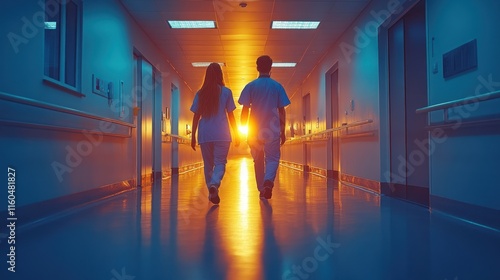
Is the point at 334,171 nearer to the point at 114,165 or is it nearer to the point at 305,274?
the point at 114,165

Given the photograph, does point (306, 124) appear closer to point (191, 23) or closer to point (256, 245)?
point (191, 23)

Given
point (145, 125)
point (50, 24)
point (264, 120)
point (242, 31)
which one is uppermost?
point (242, 31)

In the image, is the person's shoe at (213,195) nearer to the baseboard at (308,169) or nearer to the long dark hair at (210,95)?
the long dark hair at (210,95)

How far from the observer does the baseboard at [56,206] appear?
119 inches

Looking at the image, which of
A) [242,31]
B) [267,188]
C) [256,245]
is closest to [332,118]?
[242,31]

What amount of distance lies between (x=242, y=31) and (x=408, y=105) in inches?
130

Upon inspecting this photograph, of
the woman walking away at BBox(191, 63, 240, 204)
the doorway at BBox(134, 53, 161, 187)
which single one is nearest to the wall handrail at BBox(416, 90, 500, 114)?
the woman walking away at BBox(191, 63, 240, 204)

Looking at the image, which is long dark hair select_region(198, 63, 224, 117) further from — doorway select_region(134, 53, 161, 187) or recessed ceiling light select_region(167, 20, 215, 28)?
recessed ceiling light select_region(167, 20, 215, 28)

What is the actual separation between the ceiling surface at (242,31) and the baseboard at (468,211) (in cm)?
340

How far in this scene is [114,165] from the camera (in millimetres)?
5387

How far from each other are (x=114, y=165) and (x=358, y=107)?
4010 mm

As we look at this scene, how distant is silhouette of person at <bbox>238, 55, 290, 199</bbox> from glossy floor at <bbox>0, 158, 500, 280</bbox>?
96 centimetres

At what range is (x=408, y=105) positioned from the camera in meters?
5.22

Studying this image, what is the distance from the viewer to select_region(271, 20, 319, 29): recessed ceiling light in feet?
22.3
